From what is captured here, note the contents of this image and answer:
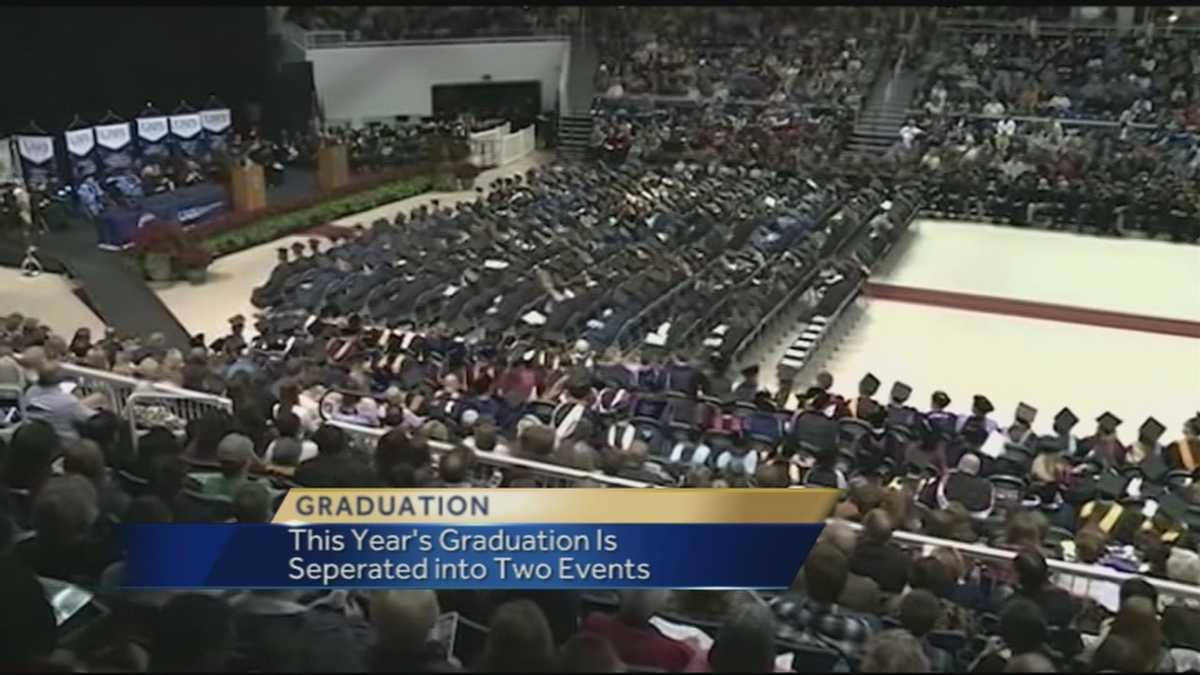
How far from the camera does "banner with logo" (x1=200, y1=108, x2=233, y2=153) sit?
64.7ft

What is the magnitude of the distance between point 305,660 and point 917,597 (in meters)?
2.28

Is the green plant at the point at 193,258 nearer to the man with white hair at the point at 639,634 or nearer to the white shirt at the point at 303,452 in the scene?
the white shirt at the point at 303,452

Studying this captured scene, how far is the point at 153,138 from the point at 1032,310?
13447mm

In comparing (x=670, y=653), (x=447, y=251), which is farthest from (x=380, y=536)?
(x=447, y=251)

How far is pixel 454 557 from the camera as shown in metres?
4.42

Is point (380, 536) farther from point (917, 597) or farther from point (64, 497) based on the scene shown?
point (917, 597)

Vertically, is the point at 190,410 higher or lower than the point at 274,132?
lower

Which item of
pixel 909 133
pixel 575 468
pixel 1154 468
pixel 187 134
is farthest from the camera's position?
pixel 909 133

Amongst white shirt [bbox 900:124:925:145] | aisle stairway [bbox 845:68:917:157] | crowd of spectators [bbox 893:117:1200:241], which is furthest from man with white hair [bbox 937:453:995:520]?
aisle stairway [bbox 845:68:917:157]

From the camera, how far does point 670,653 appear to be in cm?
375

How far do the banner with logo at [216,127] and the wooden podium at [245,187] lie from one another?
243 centimetres

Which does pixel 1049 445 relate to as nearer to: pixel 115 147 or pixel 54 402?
pixel 54 402

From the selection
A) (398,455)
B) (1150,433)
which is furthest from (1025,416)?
(398,455)

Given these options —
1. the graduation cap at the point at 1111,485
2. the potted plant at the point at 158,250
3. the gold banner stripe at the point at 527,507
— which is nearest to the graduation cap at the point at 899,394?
the graduation cap at the point at 1111,485
